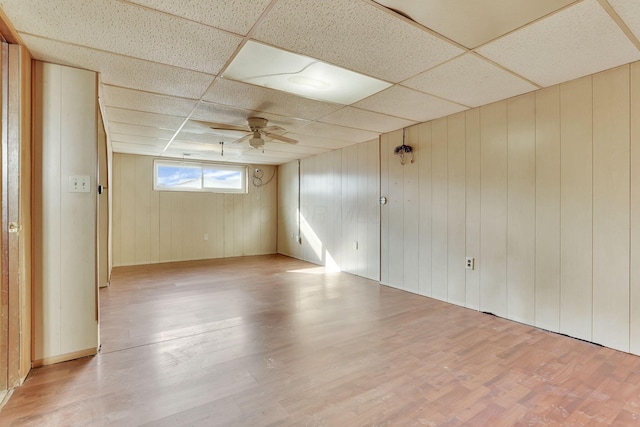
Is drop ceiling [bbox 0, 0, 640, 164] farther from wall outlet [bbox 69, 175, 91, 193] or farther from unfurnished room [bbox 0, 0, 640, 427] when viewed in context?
wall outlet [bbox 69, 175, 91, 193]

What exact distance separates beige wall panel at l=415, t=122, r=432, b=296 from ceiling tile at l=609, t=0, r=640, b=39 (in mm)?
2033

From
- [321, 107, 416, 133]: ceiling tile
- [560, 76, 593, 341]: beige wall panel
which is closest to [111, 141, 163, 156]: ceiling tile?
[321, 107, 416, 133]: ceiling tile

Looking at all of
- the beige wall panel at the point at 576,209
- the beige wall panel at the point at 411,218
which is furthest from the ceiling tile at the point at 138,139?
the beige wall panel at the point at 576,209

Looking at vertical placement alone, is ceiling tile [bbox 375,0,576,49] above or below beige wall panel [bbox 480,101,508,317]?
above

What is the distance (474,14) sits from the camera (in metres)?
1.69

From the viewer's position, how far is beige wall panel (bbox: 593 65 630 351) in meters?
2.30

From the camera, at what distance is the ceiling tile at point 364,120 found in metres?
3.43

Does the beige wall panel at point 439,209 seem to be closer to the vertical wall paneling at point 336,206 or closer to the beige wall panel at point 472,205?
the beige wall panel at point 472,205

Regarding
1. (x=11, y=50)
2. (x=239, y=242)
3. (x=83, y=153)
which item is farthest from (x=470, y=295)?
(x=239, y=242)

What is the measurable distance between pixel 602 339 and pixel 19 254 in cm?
419

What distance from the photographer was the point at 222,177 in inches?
266

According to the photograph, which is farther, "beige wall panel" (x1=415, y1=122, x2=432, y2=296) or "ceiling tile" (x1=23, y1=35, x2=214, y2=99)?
"beige wall panel" (x1=415, y1=122, x2=432, y2=296)

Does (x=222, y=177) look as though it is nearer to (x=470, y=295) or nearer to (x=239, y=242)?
(x=239, y=242)

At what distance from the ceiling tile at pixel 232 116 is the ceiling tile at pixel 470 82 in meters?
1.54
